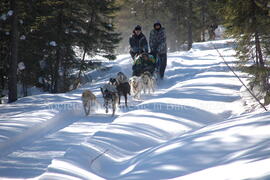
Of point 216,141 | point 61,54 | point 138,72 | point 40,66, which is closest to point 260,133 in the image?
point 216,141

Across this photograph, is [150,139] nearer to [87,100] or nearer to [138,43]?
[87,100]

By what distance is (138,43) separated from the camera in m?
15.4

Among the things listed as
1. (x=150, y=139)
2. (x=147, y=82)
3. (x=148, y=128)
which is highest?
(x=147, y=82)

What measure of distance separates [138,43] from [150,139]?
28.4ft

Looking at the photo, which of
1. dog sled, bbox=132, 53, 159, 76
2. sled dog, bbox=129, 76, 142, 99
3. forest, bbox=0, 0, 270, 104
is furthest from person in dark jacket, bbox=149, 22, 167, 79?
forest, bbox=0, 0, 270, 104

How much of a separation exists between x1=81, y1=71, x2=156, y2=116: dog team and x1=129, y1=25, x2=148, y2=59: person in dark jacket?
1.86 meters

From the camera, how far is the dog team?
11.0 metres

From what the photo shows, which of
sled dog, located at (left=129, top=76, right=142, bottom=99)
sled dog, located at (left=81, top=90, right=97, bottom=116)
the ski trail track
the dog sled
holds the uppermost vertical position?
the dog sled

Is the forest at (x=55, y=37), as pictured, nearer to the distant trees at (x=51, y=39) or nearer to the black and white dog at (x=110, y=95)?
the distant trees at (x=51, y=39)

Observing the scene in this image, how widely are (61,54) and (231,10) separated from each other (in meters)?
14.1

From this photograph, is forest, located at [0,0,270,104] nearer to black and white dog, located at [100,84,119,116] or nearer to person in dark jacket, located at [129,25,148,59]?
person in dark jacket, located at [129,25,148,59]

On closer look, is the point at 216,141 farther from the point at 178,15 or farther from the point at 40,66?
the point at 178,15

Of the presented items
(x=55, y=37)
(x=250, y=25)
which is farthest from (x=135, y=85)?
(x=55, y=37)

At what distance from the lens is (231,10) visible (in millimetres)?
9797
